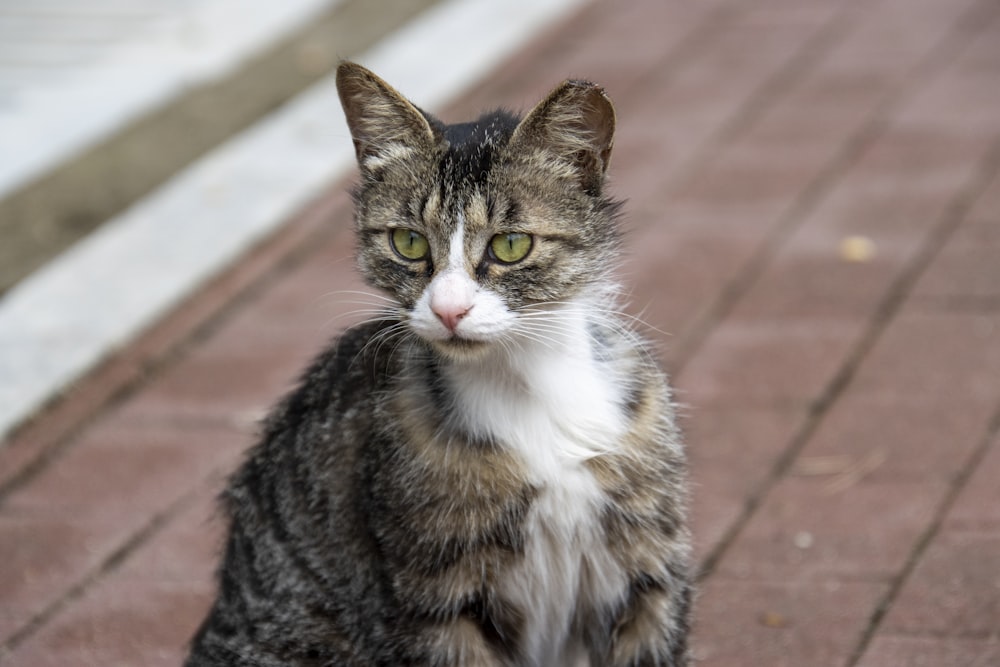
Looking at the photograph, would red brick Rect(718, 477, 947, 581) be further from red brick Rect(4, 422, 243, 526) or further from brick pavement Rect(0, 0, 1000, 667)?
red brick Rect(4, 422, 243, 526)

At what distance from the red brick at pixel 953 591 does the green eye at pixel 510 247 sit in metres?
1.46

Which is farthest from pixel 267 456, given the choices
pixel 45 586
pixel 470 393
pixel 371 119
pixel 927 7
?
pixel 927 7

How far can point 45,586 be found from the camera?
4.43m

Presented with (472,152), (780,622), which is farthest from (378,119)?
(780,622)

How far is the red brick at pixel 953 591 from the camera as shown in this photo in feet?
12.5

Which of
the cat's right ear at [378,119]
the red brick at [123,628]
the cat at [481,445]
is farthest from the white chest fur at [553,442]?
the red brick at [123,628]

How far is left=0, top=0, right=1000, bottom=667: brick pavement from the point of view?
413 cm

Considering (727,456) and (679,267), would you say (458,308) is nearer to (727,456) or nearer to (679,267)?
(727,456)

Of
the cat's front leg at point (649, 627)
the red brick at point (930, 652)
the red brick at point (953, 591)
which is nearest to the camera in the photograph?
the cat's front leg at point (649, 627)

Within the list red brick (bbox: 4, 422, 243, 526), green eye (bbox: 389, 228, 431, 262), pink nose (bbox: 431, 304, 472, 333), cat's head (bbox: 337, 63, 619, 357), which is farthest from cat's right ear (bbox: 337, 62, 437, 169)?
red brick (bbox: 4, 422, 243, 526)

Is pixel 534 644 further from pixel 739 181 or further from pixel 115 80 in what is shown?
pixel 115 80

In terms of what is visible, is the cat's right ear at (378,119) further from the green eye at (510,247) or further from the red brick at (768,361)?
the red brick at (768,361)

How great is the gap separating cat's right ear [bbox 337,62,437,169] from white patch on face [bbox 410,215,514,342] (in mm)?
271

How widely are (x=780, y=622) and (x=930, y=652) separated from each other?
0.41m
